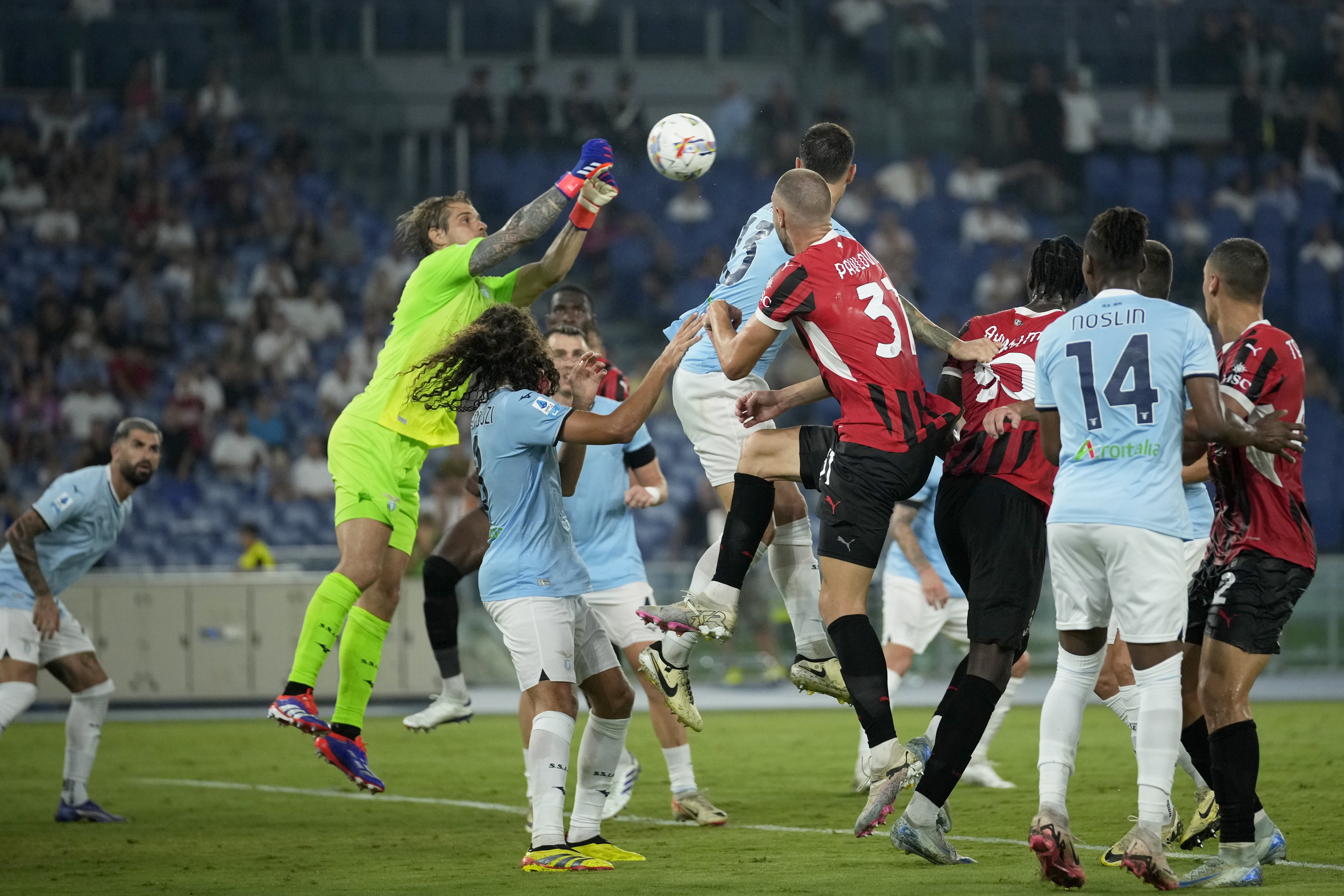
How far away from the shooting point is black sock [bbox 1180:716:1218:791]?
7.22 metres

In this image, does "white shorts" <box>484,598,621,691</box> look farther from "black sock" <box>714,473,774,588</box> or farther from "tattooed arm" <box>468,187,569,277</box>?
"tattooed arm" <box>468,187,569,277</box>

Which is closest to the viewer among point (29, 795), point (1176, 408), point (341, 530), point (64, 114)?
point (1176, 408)

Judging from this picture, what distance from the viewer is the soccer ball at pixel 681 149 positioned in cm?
813

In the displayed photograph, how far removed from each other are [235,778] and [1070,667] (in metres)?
7.58

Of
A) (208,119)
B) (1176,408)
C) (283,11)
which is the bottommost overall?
(1176,408)

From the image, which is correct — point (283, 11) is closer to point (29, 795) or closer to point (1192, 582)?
point (29, 795)

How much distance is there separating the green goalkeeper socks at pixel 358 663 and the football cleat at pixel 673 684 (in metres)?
1.50

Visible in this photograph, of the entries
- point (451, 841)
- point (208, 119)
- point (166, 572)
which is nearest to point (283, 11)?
point (208, 119)

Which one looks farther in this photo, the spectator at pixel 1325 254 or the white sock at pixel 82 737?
the spectator at pixel 1325 254

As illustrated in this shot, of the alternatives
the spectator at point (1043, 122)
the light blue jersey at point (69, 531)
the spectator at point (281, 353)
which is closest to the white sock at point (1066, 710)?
the light blue jersey at point (69, 531)

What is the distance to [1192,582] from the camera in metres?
6.67

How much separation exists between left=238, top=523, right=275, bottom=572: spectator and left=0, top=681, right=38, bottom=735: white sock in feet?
23.7

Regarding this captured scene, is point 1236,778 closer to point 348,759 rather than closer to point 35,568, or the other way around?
point 348,759

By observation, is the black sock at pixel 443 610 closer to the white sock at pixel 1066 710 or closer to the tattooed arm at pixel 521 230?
the tattooed arm at pixel 521 230
